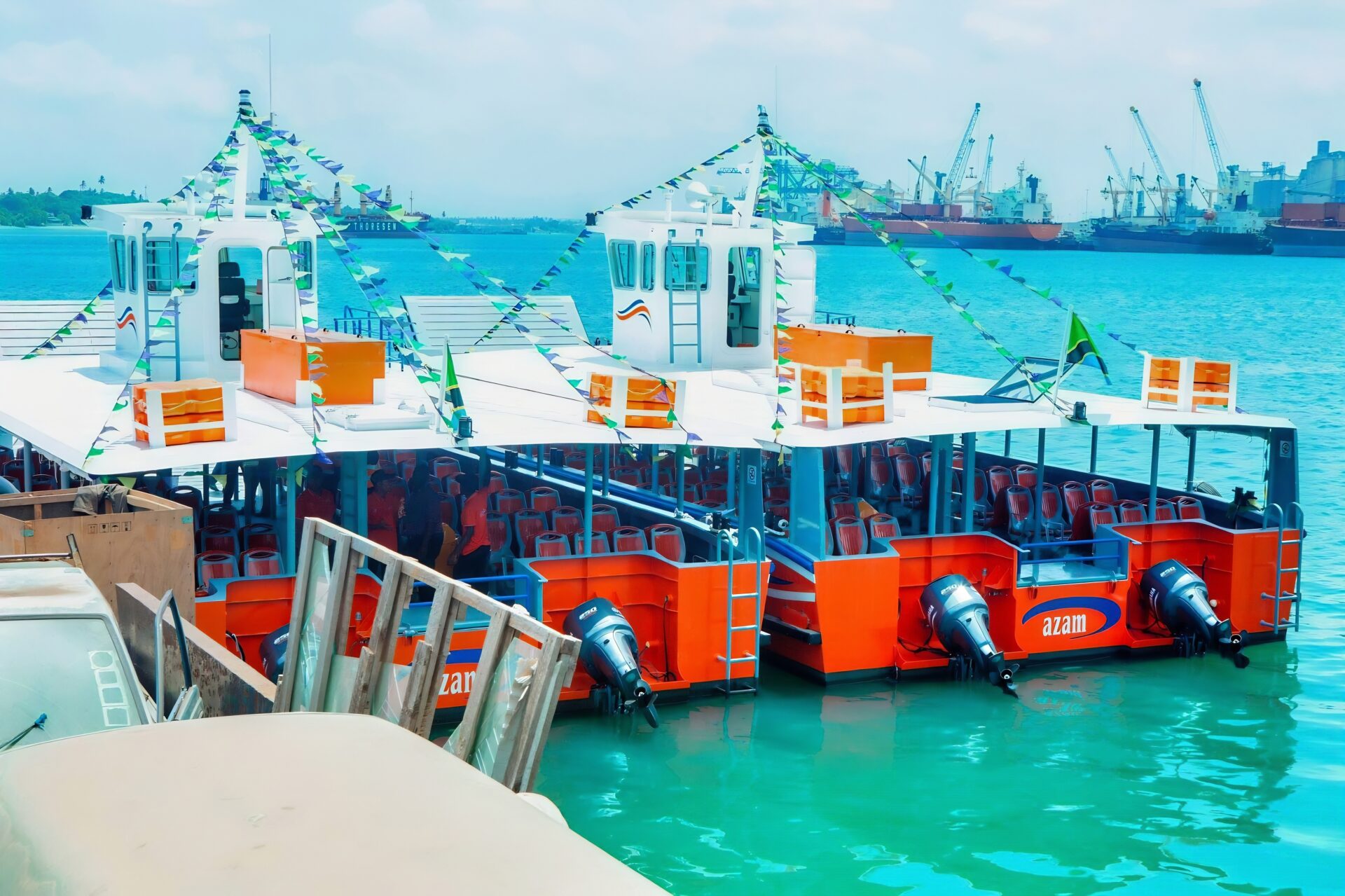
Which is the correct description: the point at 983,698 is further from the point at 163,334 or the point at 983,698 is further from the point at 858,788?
the point at 163,334

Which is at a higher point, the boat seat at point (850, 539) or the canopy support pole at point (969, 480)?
the canopy support pole at point (969, 480)

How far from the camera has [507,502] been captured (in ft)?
59.5

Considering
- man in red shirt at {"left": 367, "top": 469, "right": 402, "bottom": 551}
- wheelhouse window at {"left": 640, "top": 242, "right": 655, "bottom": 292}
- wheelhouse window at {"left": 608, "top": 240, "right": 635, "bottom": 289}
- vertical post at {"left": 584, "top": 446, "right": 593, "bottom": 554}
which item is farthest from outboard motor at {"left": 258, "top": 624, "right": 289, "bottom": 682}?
wheelhouse window at {"left": 608, "top": 240, "right": 635, "bottom": 289}

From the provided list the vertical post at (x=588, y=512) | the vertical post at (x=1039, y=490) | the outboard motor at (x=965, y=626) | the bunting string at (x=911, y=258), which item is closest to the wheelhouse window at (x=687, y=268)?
the bunting string at (x=911, y=258)

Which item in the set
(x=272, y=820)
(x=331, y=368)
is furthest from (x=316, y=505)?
(x=272, y=820)

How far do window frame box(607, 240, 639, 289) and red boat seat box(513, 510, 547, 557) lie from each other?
670 cm

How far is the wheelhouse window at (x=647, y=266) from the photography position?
22797 mm

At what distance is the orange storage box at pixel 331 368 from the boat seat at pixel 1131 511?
9732mm

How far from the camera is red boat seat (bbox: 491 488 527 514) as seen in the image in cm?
1814

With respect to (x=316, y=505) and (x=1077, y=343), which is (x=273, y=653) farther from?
(x=1077, y=343)

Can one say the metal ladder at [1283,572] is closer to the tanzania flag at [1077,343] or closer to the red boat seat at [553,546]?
the tanzania flag at [1077,343]

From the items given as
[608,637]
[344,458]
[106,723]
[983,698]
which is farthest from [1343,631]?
[106,723]

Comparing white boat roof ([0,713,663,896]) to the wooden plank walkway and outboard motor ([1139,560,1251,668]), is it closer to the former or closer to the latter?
outboard motor ([1139,560,1251,668])

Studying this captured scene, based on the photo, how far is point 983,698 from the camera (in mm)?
16906
